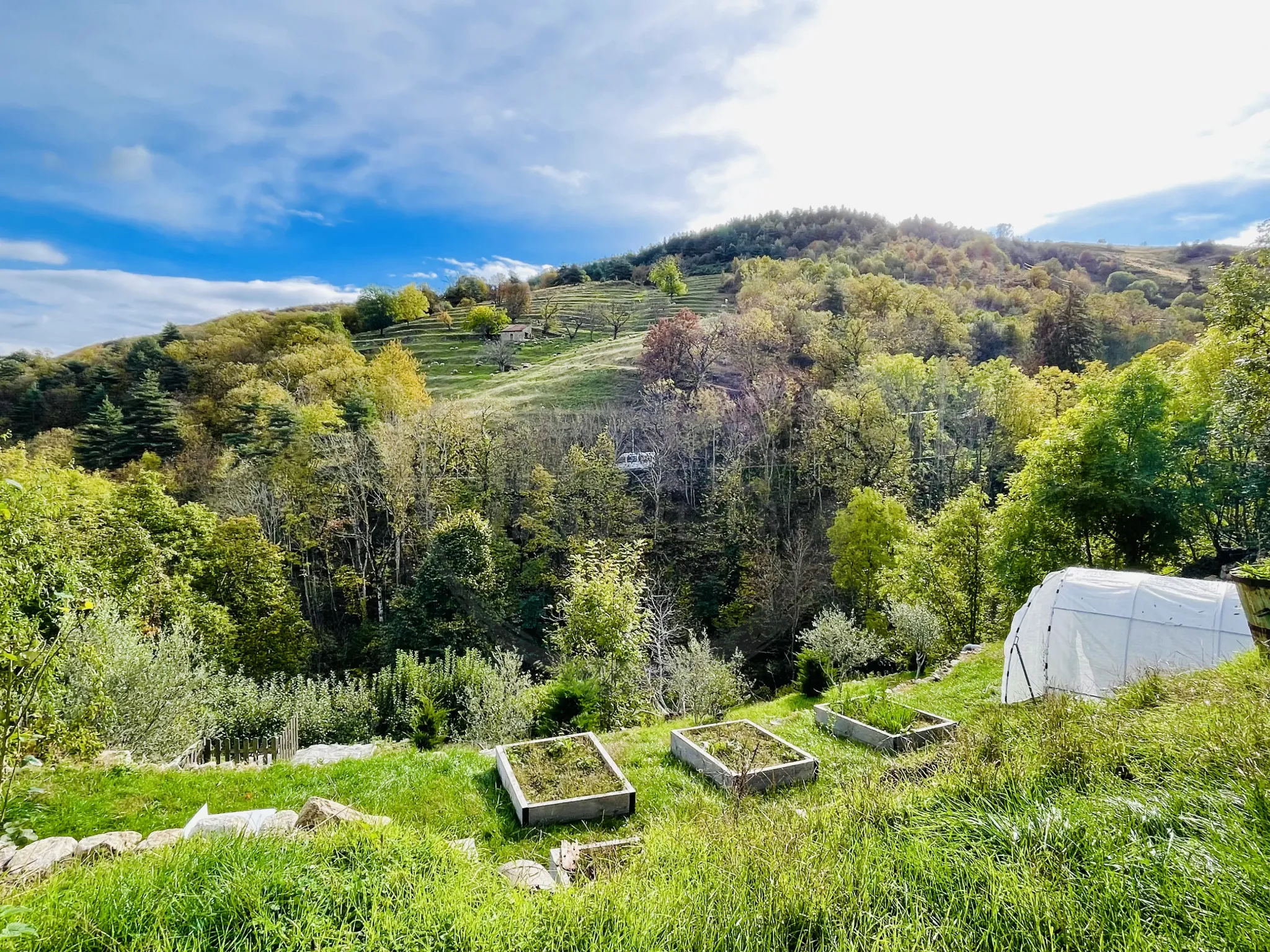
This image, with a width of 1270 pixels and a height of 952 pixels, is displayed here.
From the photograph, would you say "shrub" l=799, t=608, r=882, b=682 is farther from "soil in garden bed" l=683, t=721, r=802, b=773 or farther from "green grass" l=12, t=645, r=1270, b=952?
"green grass" l=12, t=645, r=1270, b=952

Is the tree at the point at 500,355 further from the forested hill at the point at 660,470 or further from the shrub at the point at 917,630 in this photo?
the shrub at the point at 917,630

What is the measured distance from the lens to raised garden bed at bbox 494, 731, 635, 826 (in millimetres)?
6598

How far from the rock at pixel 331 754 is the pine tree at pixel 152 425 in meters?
38.6

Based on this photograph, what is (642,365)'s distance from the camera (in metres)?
46.3

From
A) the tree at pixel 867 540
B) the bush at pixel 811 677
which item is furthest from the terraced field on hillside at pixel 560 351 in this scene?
the bush at pixel 811 677

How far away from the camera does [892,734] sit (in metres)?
8.63

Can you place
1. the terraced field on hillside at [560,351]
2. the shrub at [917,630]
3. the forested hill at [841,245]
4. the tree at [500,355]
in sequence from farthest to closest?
the forested hill at [841,245], the tree at [500,355], the terraced field on hillside at [560,351], the shrub at [917,630]

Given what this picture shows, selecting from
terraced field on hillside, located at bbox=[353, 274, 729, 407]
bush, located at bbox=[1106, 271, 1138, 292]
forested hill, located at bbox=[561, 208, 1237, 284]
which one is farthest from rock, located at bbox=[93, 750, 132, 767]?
bush, located at bbox=[1106, 271, 1138, 292]

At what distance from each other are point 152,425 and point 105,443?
2.83m

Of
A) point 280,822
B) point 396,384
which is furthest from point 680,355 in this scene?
point 280,822

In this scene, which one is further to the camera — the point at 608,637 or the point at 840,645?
the point at 608,637

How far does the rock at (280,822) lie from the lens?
14.4 ft

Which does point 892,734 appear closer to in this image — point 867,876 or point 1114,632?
point 1114,632

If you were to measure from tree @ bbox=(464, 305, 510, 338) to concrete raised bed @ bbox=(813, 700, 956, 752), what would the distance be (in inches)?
2574
